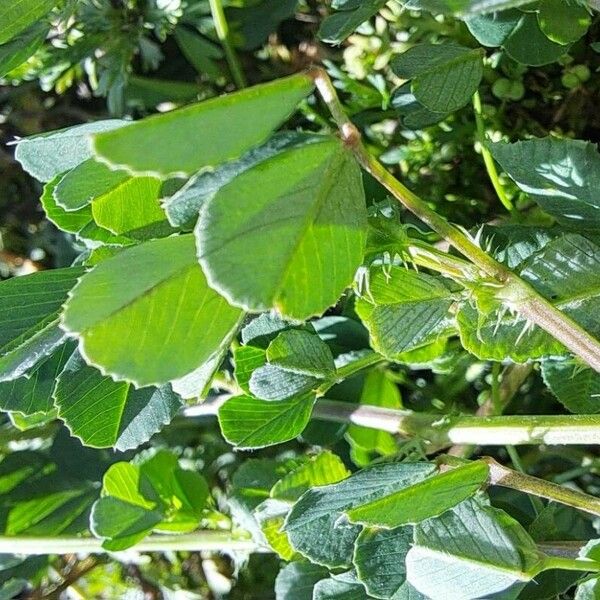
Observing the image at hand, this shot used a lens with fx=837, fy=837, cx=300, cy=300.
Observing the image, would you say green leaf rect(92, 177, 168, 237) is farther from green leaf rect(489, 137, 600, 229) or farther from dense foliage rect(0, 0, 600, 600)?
green leaf rect(489, 137, 600, 229)

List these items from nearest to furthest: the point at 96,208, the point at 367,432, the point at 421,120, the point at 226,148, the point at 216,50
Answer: the point at 226,148 → the point at 96,208 → the point at 421,120 → the point at 367,432 → the point at 216,50

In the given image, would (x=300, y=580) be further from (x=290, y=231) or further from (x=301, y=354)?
(x=290, y=231)

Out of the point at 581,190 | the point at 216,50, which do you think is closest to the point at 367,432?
the point at 581,190

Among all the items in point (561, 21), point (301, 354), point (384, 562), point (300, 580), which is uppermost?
point (561, 21)

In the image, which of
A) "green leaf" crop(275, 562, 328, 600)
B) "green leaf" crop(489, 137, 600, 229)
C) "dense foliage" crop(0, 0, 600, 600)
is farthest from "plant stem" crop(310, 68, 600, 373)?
"green leaf" crop(275, 562, 328, 600)

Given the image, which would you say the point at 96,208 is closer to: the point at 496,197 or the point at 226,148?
the point at 226,148

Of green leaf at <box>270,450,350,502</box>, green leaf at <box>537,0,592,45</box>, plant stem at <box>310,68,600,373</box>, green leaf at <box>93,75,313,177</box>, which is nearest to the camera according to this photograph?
green leaf at <box>93,75,313,177</box>

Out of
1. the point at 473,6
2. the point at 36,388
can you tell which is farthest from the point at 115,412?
the point at 473,6
